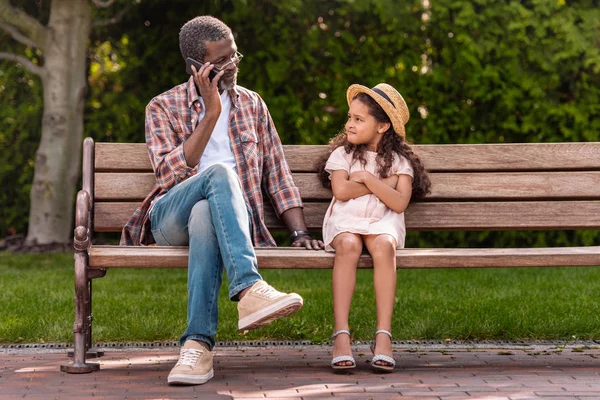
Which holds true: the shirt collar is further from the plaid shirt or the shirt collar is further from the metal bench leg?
the metal bench leg

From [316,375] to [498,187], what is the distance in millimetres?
1497

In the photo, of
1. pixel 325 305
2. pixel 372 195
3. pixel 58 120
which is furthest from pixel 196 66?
pixel 58 120

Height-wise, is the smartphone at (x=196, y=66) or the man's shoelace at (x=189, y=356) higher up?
the smartphone at (x=196, y=66)

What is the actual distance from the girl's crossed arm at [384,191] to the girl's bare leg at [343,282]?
31 centimetres

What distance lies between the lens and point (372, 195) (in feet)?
14.9

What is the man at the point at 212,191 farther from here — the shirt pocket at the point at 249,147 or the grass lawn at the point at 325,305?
the grass lawn at the point at 325,305

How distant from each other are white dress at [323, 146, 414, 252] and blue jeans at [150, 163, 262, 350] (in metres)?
0.50

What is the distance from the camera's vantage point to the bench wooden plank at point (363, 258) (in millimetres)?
4117

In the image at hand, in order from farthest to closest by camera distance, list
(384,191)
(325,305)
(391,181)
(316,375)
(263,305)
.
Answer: (325,305) → (391,181) → (384,191) → (316,375) → (263,305)

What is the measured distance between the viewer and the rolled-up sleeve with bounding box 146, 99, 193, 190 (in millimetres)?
4445

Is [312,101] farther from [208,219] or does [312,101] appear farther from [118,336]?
[208,219]

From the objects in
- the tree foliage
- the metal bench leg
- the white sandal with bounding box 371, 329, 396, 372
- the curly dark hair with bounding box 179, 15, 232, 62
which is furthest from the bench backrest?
the tree foliage

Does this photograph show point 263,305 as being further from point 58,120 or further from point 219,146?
point 58,120

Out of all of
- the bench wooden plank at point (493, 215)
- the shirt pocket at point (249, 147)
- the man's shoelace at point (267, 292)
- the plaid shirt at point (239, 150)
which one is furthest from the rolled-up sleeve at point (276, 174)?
the man's shoelace at point (267, 292)
